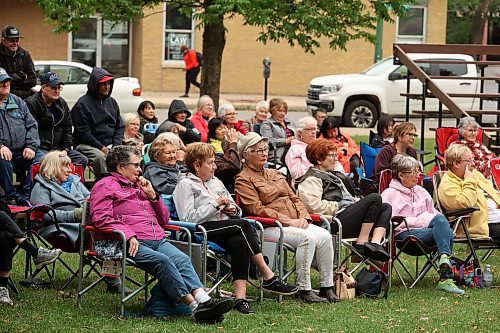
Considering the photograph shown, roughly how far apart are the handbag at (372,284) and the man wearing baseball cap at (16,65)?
16.3 ft

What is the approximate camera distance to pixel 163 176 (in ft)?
32.1

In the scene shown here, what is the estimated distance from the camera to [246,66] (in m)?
35.0

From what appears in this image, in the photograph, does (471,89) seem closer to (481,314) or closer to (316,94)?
(316,94)

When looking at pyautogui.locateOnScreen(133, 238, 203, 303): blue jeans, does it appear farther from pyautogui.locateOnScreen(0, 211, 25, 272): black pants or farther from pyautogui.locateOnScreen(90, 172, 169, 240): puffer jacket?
pyautogui.locateOnScreen(0, 211, 25, 272): black pants

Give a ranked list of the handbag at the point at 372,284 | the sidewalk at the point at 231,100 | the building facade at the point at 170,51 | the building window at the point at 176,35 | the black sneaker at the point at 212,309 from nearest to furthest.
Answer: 1. the black sneaker at the point at 212,309
2. the handbag at the point at 372,284
3. the sidewalk at the point at 231,100
4. the building facade at the point at 170,51
5. the building window at the point at 176,35

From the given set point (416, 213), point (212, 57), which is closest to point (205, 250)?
point (416, 213)

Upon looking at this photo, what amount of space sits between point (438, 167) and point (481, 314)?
16.0 feet

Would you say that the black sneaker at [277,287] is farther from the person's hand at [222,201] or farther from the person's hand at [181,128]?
the person's hand at [181,128]

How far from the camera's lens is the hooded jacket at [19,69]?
1242cm

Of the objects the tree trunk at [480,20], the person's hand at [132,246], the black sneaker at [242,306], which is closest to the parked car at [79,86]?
the black sneaker at [242,306]

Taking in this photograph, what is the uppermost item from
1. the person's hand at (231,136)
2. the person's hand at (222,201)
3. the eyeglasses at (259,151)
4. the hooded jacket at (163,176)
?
the eyeglasses at (259,151)

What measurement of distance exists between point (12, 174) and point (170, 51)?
82.1 feet

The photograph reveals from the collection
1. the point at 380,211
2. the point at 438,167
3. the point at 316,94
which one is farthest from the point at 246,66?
the point at 380,211

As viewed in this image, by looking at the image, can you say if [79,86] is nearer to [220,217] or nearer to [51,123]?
[51,123]
